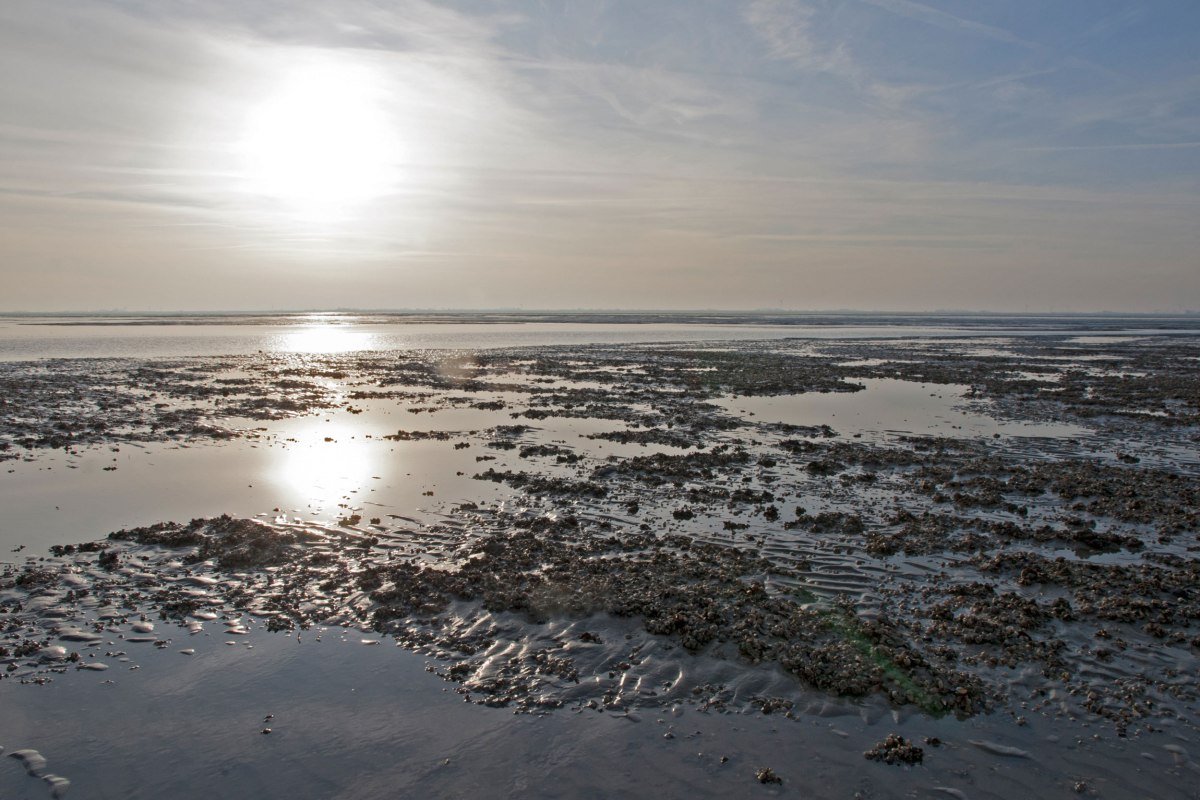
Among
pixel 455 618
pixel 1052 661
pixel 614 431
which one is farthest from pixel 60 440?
pixel 1052 661

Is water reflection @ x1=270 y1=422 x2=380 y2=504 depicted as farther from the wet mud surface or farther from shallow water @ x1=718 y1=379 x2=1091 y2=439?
shallow water @ x1=718 y1=379 x2=1091 y2=439

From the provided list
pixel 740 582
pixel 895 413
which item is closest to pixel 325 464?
pixel 740 582

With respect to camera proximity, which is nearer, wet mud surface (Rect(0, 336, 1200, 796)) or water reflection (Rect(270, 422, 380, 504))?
wet mud surface (Rect(0, 336, 1200, 796))

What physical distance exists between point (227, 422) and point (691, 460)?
17.5 metres

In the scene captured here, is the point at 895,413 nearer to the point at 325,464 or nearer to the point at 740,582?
the point at 740,582

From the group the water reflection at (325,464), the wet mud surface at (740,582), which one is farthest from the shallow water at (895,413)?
the water reflection at (325,464)

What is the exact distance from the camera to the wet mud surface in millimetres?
7941

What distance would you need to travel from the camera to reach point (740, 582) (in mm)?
11070

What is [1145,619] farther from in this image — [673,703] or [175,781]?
[175,781]

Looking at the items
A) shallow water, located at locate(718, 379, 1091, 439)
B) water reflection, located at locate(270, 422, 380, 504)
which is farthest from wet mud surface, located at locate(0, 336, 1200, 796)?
water reflection, located at locate(270, 422, 380, 504)

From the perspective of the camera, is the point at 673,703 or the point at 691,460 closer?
the point at 673,703

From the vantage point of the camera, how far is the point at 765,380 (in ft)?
132

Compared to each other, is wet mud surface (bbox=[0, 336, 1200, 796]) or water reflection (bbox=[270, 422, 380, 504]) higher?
water reflection (bbox=[270, 422, 380, 504])

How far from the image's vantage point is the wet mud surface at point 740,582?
7941mm
